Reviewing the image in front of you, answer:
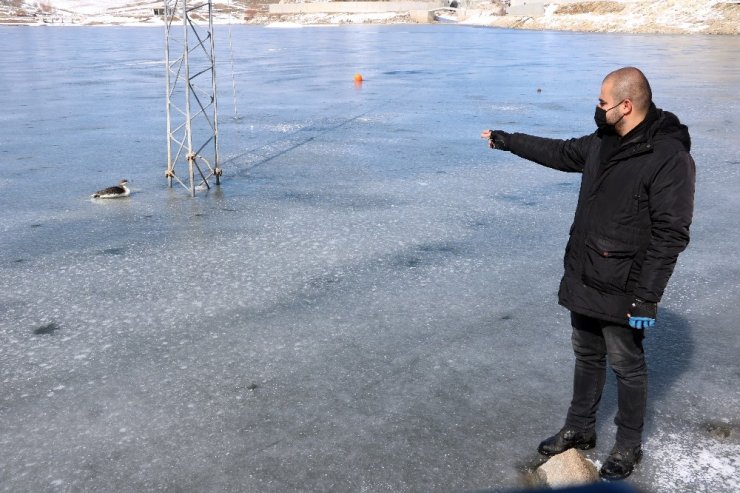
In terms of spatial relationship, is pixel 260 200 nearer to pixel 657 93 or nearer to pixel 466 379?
pixel 466 379

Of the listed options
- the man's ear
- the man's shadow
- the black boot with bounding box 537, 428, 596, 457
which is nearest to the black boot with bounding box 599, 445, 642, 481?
the black boot with bounding box 537, 428, 596, 457

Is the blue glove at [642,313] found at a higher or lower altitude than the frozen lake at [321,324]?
higher

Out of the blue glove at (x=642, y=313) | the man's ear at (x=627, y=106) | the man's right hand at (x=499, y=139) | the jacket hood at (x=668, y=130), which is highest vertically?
the man's ear at (x=627, y=106)

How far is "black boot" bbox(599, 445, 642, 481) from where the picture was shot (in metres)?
3.71

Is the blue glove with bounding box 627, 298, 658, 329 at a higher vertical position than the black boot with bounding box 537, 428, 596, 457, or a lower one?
higher

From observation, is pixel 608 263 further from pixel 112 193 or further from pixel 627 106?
pixel 112 193

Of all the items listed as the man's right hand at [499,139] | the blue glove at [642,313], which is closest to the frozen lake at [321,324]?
the blue glove at [642,313]

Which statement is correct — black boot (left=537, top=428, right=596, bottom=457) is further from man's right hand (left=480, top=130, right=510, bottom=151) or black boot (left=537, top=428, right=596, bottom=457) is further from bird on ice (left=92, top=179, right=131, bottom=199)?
bird on ice (left=92, top=179, right=131, bottom=199)

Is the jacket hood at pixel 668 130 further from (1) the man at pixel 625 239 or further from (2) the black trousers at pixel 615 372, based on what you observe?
(2) the black trousers at pixel 615 372

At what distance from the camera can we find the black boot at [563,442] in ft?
12.7

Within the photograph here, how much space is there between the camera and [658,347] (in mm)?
5141

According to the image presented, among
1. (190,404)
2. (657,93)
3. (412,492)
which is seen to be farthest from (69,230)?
(657,93)

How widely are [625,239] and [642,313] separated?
0.35 meters

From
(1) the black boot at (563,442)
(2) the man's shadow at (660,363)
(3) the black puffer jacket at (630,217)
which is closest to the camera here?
(3) the black puffer jacket at (630,217)
